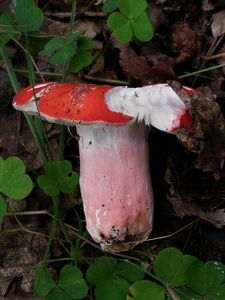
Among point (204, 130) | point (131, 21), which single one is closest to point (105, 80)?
point (131, 21)

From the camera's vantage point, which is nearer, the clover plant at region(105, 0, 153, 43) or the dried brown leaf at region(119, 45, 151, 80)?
the clover plant at region(105, 0, 153, 43)

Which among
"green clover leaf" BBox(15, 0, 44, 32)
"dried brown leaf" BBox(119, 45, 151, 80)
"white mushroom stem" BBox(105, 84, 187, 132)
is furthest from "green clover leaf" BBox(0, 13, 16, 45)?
"white mushroom stem" BBox(105, 84, 187, 132)

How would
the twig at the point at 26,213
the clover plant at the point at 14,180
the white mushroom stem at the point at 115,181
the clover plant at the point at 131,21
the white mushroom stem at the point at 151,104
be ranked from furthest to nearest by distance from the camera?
1. the twig at the point at 26,213
2. the clover plant at the point at 131,21
3. the clover plant at the point at 14,180
4. the white mushroom stem at the point at 115,181
5. the white mushroom stem at the point at 151,104

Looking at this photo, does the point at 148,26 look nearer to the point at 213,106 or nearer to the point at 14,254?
the point at 213,106

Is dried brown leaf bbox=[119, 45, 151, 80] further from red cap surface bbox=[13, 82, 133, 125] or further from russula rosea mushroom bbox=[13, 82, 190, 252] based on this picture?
red cap surface bbox=[13, 82, 133, 125]

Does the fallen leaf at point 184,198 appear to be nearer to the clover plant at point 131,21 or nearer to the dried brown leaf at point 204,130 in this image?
the dried brown leaf at point 204,130

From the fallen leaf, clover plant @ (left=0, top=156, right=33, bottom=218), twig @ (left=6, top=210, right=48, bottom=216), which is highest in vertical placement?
clover plant @ (left=0, top=156, right=33, bottom=218)

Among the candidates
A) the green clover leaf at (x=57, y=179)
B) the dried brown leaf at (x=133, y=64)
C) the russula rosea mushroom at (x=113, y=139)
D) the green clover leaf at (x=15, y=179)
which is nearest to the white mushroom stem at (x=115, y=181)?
the russula rosea mushroom at (x=113, y=139)

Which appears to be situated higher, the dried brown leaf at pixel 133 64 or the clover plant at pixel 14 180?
the dried brown leaf at pixel 133 64
